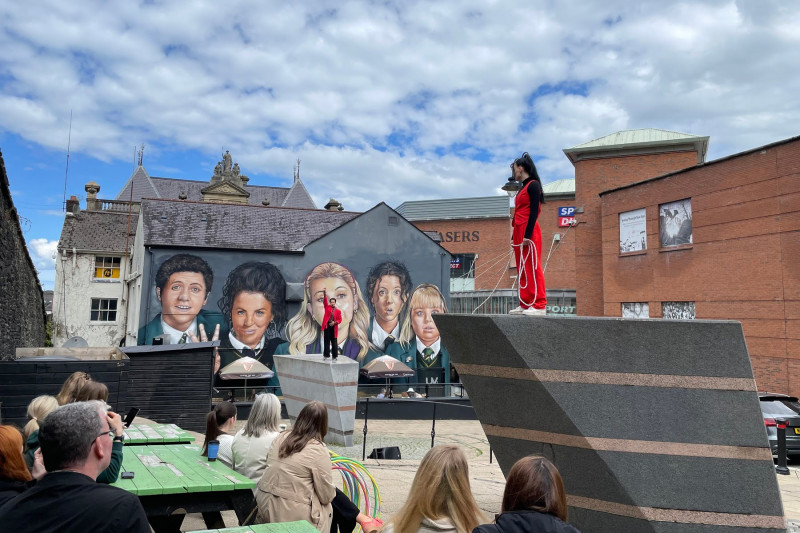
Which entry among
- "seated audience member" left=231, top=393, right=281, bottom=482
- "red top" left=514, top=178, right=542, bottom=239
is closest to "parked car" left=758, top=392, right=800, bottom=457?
"red top" left=514, top=178, right=542, bottom=239

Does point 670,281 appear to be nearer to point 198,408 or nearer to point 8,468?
point 198,408

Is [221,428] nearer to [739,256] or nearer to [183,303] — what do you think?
[183,303]

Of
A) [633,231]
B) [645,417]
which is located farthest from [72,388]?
[633,231]

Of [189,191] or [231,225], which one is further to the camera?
[189,191]

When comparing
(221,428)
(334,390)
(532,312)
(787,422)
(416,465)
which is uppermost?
(532,312)

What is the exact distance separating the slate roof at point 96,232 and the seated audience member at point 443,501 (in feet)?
122

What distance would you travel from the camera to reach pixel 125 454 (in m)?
6.21

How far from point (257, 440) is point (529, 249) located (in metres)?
3.30

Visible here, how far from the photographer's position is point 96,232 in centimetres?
3762

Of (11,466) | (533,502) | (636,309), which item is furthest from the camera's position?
(636,309)

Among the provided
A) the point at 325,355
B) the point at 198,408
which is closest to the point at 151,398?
the point at 198,408

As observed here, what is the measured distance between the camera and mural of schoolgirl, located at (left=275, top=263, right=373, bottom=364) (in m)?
27.4

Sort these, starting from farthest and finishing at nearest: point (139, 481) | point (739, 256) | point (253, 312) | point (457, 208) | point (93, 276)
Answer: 1. point (457, 208)
2. point (93, 276)
3. point (253, 312)
4. point (739, 256)
5. point (139, 481)

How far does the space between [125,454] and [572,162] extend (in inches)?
1450
